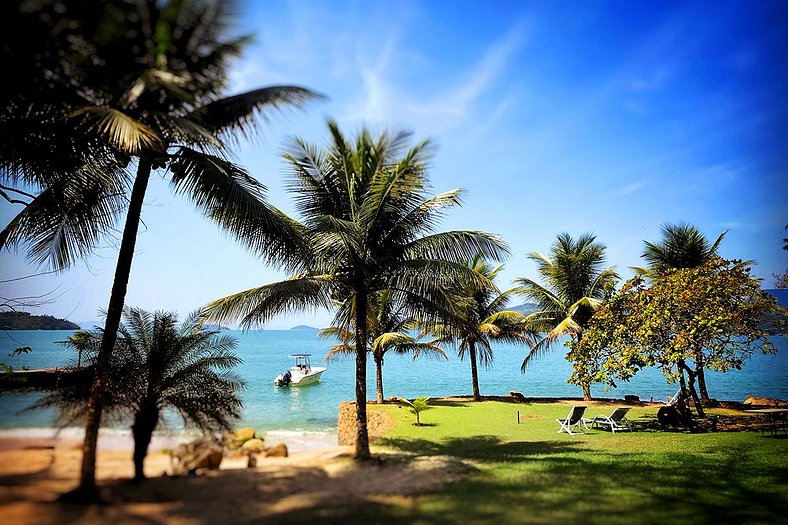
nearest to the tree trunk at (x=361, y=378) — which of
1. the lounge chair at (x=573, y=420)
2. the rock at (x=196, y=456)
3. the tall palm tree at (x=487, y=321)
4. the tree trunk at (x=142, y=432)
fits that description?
the rock at (x=196, y=456)

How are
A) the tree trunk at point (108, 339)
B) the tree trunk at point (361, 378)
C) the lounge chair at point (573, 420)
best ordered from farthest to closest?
the lounge chair at point (573, 420) < the tree trunk at point (361, 378) < the tree trunk at point (108, 339)

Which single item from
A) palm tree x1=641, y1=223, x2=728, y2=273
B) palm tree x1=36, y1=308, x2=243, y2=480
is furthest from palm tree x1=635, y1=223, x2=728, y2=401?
palm tree x1=36, y1=308, x2=243, y2=480

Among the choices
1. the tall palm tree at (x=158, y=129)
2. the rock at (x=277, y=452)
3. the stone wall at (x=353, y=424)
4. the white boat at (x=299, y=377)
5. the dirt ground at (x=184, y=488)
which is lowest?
the stone wall at (x=353, y=424)

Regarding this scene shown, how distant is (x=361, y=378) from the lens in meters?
9.70

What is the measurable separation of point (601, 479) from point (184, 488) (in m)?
6.56

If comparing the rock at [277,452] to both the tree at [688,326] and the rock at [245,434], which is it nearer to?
the rock at [245,434]

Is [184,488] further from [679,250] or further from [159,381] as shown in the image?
[679,250]

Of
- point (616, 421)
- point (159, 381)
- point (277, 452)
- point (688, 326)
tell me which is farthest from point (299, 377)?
point (159, 381)

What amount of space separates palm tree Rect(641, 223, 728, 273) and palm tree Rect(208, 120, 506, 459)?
17.0 metres

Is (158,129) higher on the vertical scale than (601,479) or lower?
higher

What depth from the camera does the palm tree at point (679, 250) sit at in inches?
858

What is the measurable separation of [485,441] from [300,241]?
7863 mm

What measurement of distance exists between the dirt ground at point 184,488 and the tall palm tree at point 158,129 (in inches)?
20.7

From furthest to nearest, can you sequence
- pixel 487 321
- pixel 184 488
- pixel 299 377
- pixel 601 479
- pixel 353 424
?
pixel 299 377
pixel 487 321
pixel 353 424
pixel 601 479
pixel 184 488
